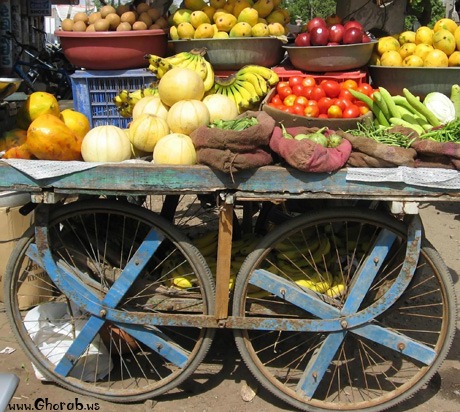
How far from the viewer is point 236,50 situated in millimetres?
3555

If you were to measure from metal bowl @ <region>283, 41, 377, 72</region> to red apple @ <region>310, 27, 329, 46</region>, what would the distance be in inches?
2.2

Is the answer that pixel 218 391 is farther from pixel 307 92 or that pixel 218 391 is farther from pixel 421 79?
pixel 421 79

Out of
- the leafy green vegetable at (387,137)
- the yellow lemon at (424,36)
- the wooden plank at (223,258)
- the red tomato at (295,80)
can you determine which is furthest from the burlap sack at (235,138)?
the yellow lemon at (424,36)

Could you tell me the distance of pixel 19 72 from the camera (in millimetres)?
11008

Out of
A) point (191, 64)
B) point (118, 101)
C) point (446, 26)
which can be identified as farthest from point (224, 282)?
point (446, 26)

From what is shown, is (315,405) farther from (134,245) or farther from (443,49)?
(443,49)

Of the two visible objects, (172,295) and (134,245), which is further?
(134,245)

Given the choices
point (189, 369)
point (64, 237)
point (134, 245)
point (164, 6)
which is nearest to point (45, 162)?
point (64, 237)

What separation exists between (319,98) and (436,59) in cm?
74

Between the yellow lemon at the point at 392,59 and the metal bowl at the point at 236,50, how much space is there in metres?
0.70

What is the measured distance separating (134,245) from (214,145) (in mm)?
941

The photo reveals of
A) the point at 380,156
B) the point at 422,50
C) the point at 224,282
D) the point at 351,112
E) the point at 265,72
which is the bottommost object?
the point at 224,282

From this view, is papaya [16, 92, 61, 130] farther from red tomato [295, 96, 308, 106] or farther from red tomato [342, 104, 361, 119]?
red tomato [342, 104, 361, 119]

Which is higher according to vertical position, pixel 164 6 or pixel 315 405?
pixel 164 6
